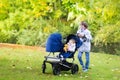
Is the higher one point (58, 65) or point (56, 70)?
point (58, 65)

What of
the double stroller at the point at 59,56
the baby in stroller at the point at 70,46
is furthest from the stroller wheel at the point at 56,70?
the baby in stroller at the point at 70,46

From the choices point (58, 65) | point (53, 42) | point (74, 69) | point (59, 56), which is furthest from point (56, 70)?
point (53, 42)

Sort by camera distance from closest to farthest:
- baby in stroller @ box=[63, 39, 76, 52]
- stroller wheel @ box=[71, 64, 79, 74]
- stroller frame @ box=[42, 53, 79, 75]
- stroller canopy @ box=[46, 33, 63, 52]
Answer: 1. stroller frame @ box=[42, 53, 79, 75]
2. stroller canopy @ box=[46, 33, 63, 52]
3. baby in stroller @ box=[63, 39, 76, 52]
4. stroller wheel @ box=[71, 64, 79, 74]

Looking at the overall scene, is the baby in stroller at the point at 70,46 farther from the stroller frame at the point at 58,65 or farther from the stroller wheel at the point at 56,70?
the stroller wheel at the point at 56,70

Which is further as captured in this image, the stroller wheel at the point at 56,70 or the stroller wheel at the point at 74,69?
the stroller wheel at the point at 74,69

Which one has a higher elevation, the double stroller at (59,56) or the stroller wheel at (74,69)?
the double stroller at (59,56)

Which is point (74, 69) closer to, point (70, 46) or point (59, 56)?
point (59, 56)

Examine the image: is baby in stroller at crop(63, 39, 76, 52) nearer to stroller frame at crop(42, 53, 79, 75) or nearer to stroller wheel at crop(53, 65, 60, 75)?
stroller frame at crop(42, 53, 79, 75)

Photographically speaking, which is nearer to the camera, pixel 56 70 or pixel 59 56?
pixel 56 70

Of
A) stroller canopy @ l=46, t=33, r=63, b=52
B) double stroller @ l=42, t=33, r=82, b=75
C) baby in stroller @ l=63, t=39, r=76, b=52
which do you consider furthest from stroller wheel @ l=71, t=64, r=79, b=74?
stroller canopy @ l=46, t=33, r=63, b=52

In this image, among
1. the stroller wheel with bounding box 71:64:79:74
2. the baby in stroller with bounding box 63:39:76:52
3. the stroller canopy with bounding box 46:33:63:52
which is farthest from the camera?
the stroller wheel with bounding box 71:64:79:74

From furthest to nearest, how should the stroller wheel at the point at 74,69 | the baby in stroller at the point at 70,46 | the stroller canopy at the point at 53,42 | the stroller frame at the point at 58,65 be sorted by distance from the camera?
the stroller wheel at the point at 74,69 → the baby in stroller at the point at 70,46 → the stroller canopy at the point at 53,42 → the stroller frame at the point at 58,65

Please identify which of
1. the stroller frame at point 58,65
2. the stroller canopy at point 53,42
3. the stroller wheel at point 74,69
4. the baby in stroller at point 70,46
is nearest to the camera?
the stroller frame at point 58,65

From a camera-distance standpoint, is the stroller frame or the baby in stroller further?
the baby in stroller
